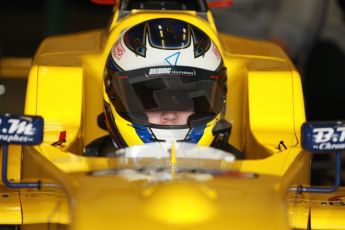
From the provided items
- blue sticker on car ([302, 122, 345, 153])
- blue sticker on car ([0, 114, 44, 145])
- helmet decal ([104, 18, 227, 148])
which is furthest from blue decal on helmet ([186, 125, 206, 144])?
blue sticker on car ([0, 114, 44, 145])

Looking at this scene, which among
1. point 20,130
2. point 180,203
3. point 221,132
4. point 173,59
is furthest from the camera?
point 173,59

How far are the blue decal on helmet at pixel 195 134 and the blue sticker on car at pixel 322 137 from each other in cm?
82

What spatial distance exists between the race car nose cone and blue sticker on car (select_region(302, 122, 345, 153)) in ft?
1.78

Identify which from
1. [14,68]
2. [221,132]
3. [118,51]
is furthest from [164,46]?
[14,68]

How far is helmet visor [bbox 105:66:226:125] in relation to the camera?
5.41 metres

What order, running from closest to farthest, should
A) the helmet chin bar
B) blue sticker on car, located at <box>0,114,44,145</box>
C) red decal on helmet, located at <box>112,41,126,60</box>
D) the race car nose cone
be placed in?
the race car nose cone
blue sticker on car, located at <box>0,114,44,145</box>
the helmet chin bar
red decal on helmet, located at <box>112,41,126,60</box>

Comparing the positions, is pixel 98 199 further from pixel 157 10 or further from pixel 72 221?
pixel 157 10

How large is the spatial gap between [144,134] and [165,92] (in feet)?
0.79

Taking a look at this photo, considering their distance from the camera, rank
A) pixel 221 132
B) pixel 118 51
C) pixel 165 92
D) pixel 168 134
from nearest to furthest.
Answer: pixel 168 134, pixel 165 92, pixel 221 132, pixel 118 51

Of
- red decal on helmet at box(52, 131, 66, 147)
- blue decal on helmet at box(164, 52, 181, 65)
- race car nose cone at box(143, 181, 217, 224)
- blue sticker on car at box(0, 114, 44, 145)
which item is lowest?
red decal on helmet at box(52, 131, 66, 147)

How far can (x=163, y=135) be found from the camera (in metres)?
5.33

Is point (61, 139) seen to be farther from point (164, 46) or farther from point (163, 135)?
point (164, 46)

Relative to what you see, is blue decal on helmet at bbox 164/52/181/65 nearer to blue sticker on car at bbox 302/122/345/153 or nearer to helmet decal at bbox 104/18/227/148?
helmet decal at bbox 104/18/227/148

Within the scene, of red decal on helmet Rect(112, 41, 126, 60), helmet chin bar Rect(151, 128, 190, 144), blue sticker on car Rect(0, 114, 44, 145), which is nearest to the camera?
blue sticker on car Rect(0, 114, 44, 145)
